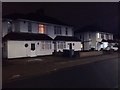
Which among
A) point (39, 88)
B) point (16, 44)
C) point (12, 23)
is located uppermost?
point (12, 23)

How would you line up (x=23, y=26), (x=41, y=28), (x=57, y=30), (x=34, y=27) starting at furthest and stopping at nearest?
(x=57, y=30) → (x=41, y=28) → (x=34, y=27) → (x=23, y=26)

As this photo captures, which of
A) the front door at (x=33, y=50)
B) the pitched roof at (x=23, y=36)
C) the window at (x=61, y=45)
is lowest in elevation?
the front door at (x=33, y=50)

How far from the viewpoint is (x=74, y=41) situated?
44.8 meters

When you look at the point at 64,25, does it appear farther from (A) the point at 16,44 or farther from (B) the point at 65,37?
(A) the point at 16,44

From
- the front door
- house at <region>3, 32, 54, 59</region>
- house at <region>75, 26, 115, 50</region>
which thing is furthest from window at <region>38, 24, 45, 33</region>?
house at <region>75, 26, 115, 50</region>

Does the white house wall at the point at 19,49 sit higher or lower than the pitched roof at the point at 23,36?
lower

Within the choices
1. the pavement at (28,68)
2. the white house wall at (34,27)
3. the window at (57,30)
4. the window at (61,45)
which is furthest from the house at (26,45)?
the pavement at (28,68)

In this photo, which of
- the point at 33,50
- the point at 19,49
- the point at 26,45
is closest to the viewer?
the point at 19,49

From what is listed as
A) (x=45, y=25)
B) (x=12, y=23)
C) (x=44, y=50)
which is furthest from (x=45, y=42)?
(x=12, y=23)

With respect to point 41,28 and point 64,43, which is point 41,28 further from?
point 64,43

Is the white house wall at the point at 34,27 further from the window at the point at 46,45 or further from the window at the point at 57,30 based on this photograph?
the window at the point at 57,30

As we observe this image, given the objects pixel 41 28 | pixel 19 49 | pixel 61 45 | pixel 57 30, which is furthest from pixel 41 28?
pixel 19 49

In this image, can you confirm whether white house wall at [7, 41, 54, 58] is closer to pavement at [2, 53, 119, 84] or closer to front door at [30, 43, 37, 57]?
front door at [30, 43, 37, 57]

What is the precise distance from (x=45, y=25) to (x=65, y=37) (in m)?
6.43
